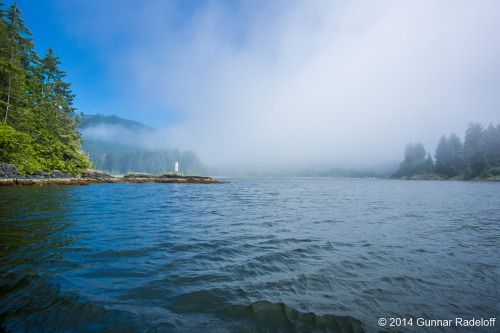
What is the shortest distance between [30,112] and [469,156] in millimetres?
162800

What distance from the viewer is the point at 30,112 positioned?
34.6 m

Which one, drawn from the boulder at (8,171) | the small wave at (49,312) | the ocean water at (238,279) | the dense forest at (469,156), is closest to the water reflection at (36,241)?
the ocean water at (238,279)

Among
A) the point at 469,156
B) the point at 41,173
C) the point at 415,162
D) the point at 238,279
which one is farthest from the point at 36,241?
the point at 415,162

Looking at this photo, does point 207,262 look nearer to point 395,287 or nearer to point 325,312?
point 325,312

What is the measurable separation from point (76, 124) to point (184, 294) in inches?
2708

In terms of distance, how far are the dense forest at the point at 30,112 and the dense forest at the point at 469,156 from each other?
160 meters

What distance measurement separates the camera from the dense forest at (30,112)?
1190 inches

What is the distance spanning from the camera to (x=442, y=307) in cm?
421

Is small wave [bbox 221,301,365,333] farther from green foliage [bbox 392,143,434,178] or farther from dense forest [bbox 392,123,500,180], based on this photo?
green foliage [bbox 392,143,434,178]

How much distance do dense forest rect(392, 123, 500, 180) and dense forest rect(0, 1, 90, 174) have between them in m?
160

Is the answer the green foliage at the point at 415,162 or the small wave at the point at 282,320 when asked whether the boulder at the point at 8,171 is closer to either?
the small wave at the point at 282,320

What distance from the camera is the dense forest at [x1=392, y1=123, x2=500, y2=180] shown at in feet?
301

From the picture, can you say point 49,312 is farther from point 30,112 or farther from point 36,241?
point 30,112

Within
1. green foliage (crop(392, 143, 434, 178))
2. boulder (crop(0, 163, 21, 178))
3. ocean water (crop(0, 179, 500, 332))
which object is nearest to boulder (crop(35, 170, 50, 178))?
boulder (crop(0, 163, 21, 178))
